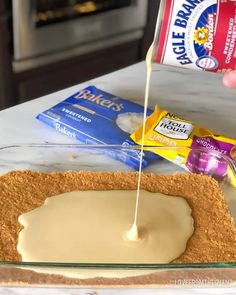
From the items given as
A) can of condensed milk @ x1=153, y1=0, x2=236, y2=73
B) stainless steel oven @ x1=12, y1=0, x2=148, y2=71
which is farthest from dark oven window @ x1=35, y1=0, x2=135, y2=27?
can of condensed milk @ x1=153, y1=0, x2=236, y2=73

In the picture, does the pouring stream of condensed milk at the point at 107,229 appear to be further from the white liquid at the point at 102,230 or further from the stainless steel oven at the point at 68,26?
the stainless steel oven at the point at 68,26

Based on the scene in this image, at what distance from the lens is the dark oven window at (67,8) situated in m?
1.59

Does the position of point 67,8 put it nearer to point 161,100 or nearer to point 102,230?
point 161,100

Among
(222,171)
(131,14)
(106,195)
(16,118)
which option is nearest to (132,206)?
(106,195)

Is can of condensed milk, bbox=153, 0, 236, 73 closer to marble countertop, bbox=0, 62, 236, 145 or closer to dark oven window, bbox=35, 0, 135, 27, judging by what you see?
marble countertop, bbox=0, 62, 236, 145

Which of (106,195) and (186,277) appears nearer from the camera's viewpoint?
(186,277)

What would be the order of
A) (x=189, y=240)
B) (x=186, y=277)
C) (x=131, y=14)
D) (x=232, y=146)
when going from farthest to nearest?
(x=131, y=14) → (x=232, y=146) → (x=189, y=240) → (x=186, y=277)

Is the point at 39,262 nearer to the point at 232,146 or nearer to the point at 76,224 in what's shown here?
the point at 76,224

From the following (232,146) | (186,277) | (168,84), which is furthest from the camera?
(168,84)

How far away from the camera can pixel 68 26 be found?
1640mm

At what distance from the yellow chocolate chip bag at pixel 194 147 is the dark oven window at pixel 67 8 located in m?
0.74

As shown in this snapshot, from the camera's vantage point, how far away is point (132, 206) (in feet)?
2.88

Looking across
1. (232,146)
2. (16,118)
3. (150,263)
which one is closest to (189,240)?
(150,263)

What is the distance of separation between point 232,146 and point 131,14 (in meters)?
0.91
